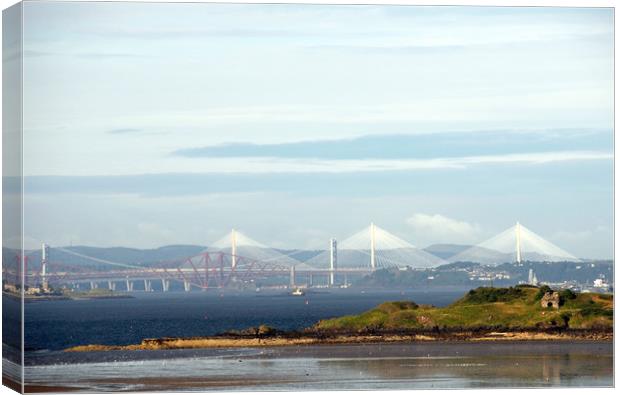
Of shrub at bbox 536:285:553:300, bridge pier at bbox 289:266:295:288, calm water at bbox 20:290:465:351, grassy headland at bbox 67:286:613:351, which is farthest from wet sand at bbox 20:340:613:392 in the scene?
bridge pier at bbox 289:266:295:288

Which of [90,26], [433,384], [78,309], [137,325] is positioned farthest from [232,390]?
[78,309]

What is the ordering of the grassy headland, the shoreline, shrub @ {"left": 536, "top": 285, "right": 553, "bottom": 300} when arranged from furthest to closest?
1. shrub @ {"left": 536, "top": 285, "right": 553, "bottom": 300}
2. the grassy headland
3. the shoreline

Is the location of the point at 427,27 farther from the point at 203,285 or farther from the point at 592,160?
the point at 203,285

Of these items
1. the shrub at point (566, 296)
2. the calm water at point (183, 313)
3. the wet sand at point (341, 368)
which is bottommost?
the wet sand at point (341, 368)

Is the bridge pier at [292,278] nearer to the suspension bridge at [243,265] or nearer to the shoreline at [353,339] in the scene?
the suspension bridge at [243,265]

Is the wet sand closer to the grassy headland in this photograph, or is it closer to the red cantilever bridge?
the grassy headland

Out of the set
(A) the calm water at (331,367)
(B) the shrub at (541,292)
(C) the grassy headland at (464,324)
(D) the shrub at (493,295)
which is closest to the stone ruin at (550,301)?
(C) the grassy headland at (464,324)

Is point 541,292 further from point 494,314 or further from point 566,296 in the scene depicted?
point 494,314
